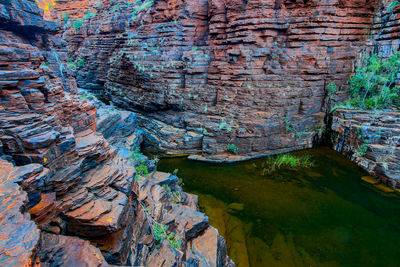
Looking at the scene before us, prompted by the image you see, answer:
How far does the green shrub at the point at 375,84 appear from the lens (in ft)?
37.5

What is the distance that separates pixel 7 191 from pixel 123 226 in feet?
7.10

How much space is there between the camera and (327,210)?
8.41m

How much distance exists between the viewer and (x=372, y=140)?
33.8ft

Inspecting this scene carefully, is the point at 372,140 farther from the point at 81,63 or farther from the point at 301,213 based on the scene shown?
the point at 81,63

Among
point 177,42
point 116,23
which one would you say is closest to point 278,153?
point 177,42

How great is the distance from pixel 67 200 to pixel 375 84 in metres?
14.9

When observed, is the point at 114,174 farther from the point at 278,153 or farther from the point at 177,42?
the point at 177,42

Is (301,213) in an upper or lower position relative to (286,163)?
lower

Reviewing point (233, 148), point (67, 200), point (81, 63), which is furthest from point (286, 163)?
point (81, 63)

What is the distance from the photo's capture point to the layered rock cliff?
298 cm

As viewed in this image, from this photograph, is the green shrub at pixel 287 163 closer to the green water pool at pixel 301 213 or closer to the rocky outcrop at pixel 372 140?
the green water pool at pixel 301 213

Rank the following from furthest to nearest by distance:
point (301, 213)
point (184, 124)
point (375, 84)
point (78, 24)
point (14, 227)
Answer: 1. point (78, 24)
2. point (184, 124)
3. point (375, 84)
4. point (301, 213)
5. point (14, 227)

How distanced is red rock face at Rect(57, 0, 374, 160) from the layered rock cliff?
707 cm

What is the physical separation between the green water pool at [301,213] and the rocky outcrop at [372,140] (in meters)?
0.55
